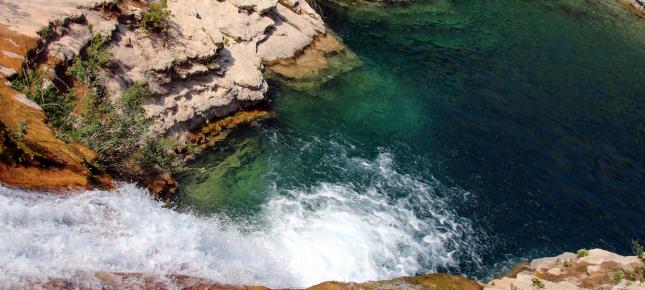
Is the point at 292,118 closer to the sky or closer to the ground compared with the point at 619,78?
closer to the ground

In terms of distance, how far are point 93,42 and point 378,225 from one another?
10.6 metres

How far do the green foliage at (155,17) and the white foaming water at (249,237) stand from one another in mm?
7403

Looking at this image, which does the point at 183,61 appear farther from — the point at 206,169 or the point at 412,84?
the point at 412,84

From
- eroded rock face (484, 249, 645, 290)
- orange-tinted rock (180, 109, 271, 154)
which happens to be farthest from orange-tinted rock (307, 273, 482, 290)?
orange-tinted rock (180, 109, 271, 154)

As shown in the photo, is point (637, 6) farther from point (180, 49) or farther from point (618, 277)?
point (180, 49)

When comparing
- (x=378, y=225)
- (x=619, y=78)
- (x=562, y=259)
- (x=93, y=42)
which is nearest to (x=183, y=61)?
(x=93, y=42)

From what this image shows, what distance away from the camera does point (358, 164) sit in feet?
59.8

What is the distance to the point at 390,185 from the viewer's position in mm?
17531

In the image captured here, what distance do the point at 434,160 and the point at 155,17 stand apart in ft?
38.7

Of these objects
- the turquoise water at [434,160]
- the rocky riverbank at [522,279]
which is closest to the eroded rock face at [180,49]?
the turquoise water at [434,160]

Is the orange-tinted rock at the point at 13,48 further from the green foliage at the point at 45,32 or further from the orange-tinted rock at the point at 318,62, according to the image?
the orange-tinted rock at the point at 318,62

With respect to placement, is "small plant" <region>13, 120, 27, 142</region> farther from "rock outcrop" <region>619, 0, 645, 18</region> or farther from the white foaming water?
"rock outcrop" <region>619, 0, 645, 18</region>

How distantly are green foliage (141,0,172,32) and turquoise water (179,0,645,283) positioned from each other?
4.87 metres

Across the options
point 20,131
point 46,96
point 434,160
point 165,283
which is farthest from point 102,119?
point 434,160
